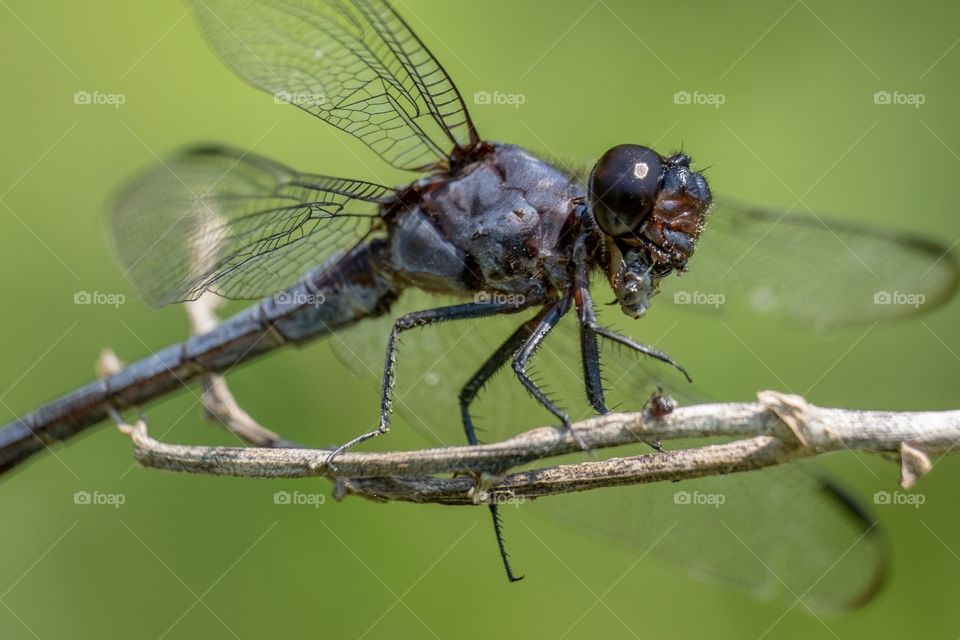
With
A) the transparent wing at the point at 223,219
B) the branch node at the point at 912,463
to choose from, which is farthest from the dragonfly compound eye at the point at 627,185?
the branch node at the point at 912,463

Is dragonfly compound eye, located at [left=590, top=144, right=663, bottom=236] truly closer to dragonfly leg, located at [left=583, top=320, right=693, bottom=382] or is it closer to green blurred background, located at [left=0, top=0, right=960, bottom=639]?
dragonfly leg, located at [left=583, top=320, right=693, bottom=382]

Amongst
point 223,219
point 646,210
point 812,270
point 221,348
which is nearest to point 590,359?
point 646,210

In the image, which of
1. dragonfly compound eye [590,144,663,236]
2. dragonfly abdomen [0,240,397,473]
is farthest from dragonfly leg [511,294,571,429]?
dragonfly abdomen [0,240,397,473]

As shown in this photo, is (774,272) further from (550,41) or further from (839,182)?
(550,41)

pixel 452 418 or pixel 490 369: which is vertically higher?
pixel 490 369

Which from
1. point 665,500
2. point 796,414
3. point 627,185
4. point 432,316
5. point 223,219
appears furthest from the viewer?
point 665,500

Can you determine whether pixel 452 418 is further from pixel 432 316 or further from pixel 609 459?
pixel 609 459

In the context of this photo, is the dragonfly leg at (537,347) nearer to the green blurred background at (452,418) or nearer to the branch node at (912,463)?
the green blurred background at (452,418)
